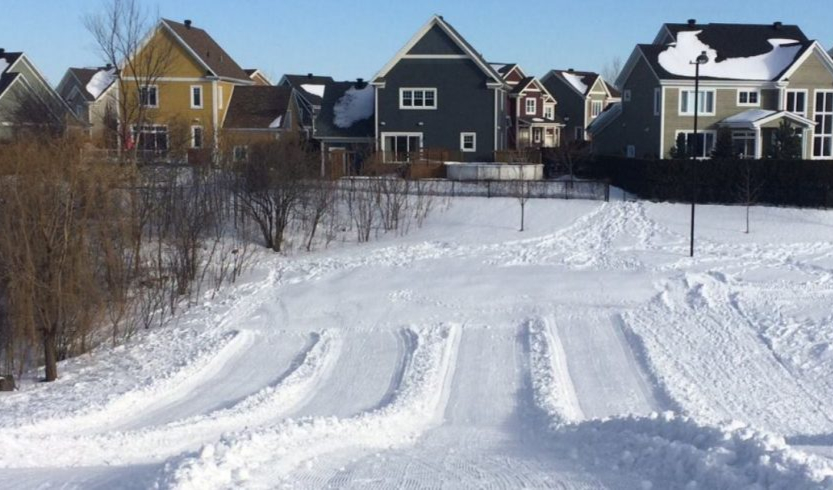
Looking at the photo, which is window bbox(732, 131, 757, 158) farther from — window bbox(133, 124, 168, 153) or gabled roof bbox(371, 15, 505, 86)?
window bbox(133, 124, 168, 153)

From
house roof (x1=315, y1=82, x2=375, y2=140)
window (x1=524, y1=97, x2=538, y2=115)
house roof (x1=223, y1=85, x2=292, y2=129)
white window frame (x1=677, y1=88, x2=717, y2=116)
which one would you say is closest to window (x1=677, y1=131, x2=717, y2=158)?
white window frame (x1=677, y1=88, x2=717, y2=116)

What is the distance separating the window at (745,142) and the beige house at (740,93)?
0.04 m

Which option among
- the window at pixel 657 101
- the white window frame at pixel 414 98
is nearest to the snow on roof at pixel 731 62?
the window at pixel 657 101

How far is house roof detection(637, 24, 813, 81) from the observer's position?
44.6m

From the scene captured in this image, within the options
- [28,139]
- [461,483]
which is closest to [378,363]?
[461,483]

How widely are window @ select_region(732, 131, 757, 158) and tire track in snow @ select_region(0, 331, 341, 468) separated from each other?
114 ft

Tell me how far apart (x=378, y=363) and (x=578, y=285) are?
7.39 metres

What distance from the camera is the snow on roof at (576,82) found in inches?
3120

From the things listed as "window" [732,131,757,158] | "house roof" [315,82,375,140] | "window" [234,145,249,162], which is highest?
"house roof" [315,82,375,140]

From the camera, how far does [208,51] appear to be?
178ft

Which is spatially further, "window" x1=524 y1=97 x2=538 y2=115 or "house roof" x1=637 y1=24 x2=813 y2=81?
"window" x1=524 y1=97 x2=538 y2=115

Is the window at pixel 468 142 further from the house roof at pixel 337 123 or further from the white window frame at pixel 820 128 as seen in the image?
the white window frame at pixel 820 128

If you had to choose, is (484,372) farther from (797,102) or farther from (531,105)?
(531,105)

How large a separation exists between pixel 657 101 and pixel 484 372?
3136 centimetres
